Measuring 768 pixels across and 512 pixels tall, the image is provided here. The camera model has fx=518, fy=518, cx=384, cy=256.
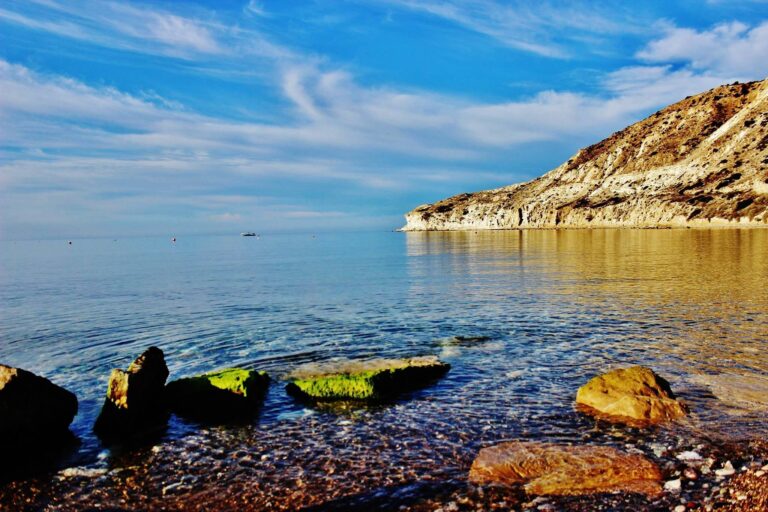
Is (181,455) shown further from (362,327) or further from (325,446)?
(362,327)

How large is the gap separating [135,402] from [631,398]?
12386 mm

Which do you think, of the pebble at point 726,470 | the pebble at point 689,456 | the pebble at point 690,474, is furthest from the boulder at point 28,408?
the pebble at point 726,470

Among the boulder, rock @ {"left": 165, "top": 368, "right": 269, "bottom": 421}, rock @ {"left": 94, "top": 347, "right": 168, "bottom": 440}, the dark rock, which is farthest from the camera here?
rock @ {"left": 165, "top": 368, "right": 269, "bottom": 421}

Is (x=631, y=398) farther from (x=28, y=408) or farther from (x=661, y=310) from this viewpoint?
(x=661, y=310)

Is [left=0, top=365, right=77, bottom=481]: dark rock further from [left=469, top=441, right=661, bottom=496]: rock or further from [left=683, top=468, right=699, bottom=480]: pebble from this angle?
[left=683, top=468, right=699, bottom=480]: pebble

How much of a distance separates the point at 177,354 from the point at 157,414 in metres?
7.86

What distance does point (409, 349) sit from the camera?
20.8m

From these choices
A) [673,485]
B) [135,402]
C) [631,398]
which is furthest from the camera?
[135,402]

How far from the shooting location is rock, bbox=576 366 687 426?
12188 mm

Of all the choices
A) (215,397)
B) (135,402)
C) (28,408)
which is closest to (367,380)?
(215,397)

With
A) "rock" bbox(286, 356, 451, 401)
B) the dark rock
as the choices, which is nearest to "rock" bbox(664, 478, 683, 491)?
"rock" bbox(286, 356, 451, 401)

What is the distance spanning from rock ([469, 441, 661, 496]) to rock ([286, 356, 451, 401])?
15.7 feet

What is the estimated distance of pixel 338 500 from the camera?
360 inches

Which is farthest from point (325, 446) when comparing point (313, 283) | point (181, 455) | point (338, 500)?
point (313, 283)
